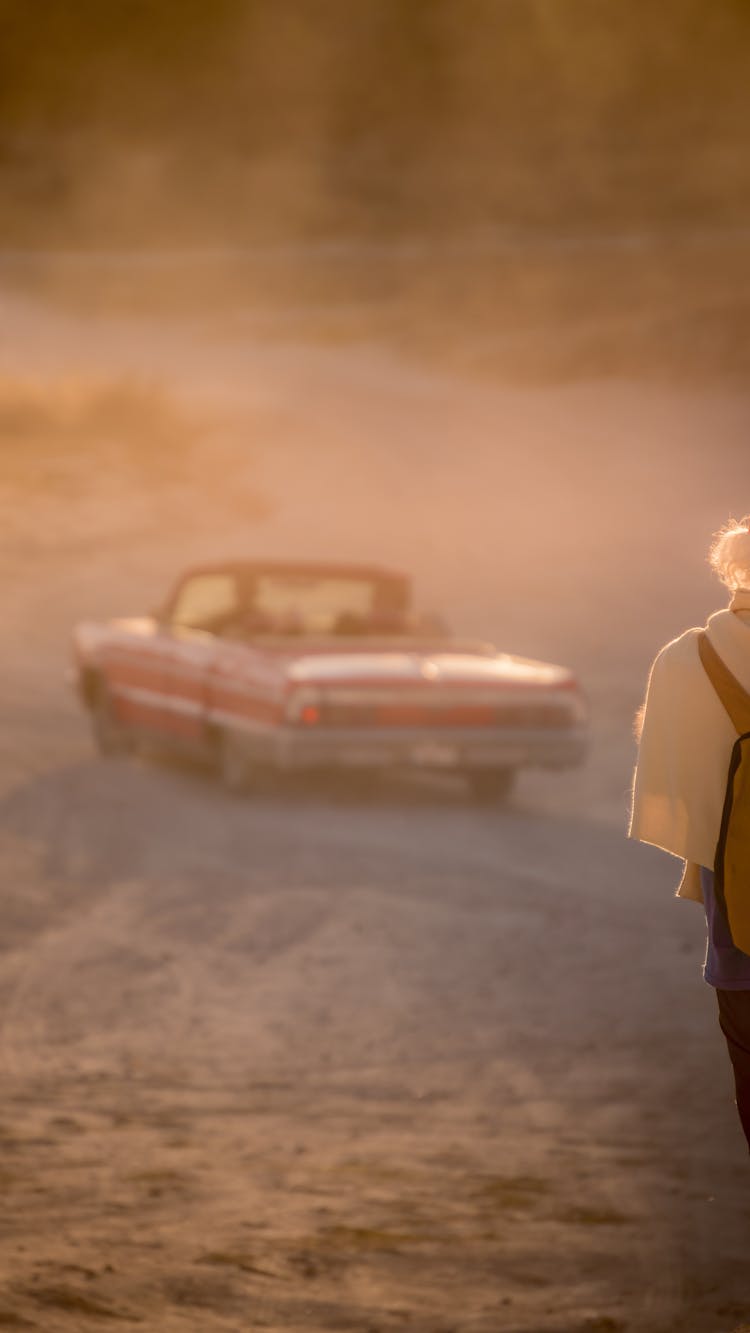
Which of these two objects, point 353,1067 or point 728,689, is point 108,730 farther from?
point 728,689

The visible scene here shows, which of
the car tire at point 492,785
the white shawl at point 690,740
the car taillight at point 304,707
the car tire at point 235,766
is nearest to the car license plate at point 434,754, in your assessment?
the car taillight at point 304,707

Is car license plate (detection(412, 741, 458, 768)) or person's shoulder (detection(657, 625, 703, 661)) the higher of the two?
person's shoulder (detection(657, 625, 703, 661))

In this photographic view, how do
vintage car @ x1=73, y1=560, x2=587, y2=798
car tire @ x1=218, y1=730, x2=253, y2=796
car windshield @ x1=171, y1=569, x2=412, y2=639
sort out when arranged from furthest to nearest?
car windshield @ x1=171, y1=569, x2=412, y2=639
car tire @ x1=218, y1=730, x2=253, y2=796
vintage car @ x1=73, y1=560, x2=587, y2=798

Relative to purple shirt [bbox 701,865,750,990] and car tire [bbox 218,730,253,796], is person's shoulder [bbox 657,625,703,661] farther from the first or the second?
car tire [bbox 218,730,253,796]

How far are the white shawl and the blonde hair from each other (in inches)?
1.6

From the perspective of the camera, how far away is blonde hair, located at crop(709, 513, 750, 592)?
382 centimetres

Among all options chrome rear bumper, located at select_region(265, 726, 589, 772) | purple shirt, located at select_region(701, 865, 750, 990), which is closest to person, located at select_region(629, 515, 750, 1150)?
purple shirt, located at select_region(701, 865, 750, 990)

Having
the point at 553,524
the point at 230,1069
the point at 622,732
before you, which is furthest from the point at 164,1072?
the point at 553,524

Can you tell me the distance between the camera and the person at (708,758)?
12.4 ft

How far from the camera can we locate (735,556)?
3.83 metres

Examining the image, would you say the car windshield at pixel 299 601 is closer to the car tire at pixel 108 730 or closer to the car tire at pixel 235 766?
the car tire at pixel 235 766

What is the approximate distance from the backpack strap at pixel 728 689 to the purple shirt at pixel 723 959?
0.34 metres

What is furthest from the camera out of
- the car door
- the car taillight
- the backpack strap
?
the car door

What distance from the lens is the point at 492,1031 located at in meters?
7.06
